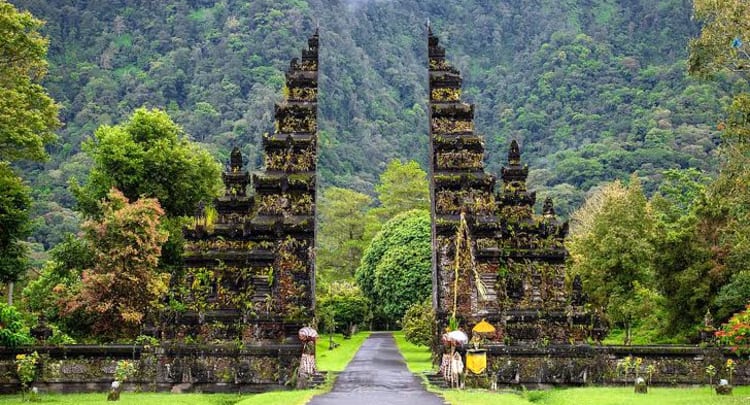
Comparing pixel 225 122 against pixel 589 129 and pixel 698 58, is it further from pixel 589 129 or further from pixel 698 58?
pixel 698 58

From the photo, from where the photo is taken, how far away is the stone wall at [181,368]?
893 inches

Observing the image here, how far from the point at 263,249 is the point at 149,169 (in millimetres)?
17337

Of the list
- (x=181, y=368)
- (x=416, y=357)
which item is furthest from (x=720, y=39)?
(x=416, y=357)

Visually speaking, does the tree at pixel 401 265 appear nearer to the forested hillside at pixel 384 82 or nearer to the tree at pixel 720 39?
the tree at pixel 720 39

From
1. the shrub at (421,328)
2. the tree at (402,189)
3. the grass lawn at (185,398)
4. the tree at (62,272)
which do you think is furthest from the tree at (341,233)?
the grass lawn at (185,398)

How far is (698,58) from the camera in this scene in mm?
24031

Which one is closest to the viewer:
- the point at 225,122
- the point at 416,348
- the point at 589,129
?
the point at 416,348

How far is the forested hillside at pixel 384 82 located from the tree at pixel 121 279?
179ft

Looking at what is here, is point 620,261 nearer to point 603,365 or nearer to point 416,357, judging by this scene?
point 416,357

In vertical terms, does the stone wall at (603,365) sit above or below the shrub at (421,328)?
below

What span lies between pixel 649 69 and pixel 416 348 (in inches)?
3431

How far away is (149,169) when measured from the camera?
4328cm

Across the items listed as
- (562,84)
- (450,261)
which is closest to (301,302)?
(450,261)

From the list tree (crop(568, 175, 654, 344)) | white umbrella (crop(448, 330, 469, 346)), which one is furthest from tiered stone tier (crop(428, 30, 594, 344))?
tree (crop(568, 175, 654, 344))
